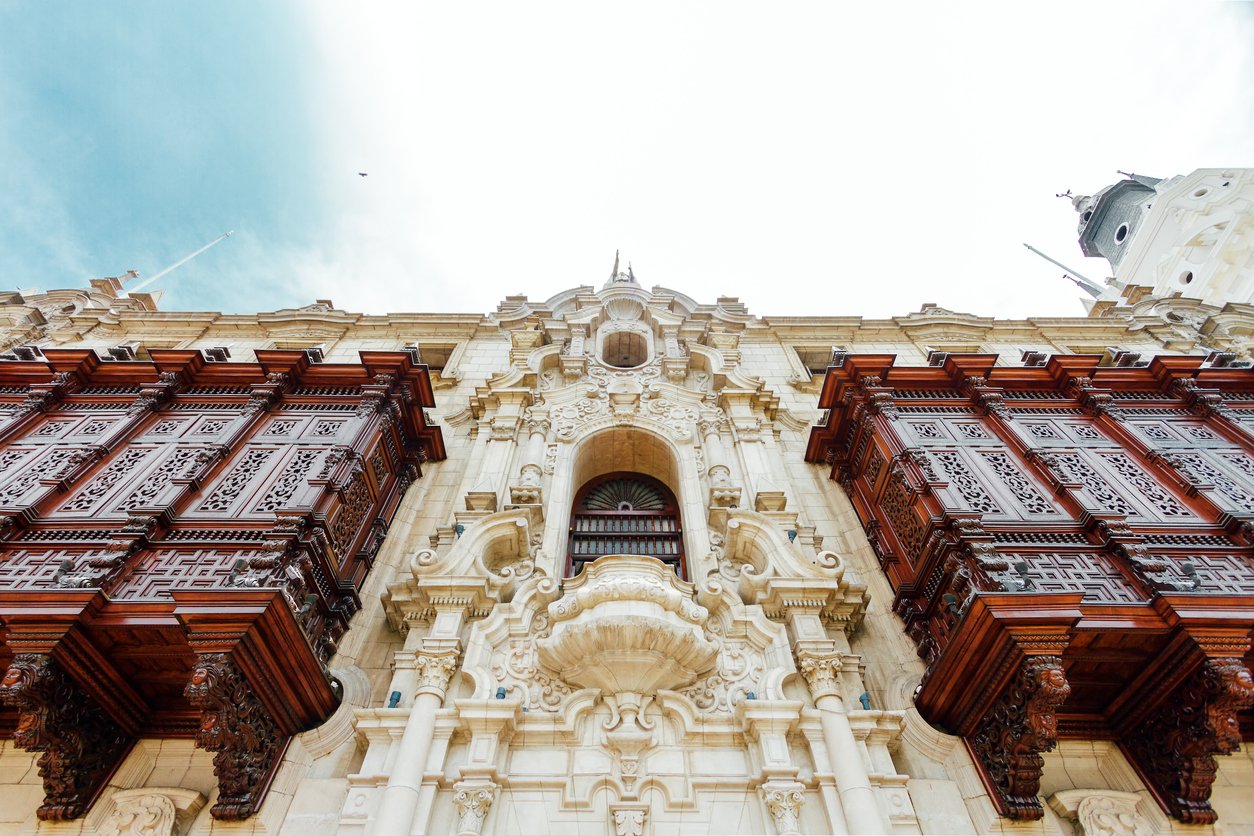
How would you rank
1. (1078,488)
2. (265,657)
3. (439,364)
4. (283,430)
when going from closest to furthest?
(265,657)
(1078,488)
(283,430)
(439,364)

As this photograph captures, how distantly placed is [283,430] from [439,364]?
804 cm

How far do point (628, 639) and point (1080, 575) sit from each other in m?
5.08

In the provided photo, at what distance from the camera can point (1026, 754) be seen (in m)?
6.53

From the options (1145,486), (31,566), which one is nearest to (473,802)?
(31,566)

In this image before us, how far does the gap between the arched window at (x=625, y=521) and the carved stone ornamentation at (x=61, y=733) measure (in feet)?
18.7

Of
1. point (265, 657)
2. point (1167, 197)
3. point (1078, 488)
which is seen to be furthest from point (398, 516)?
point (1167, 197)

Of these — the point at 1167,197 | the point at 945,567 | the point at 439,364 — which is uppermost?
the point at 1167,197

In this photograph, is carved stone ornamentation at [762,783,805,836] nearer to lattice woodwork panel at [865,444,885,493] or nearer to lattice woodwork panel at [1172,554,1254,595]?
lattice woodwork panel at [1172,554,1254,595]

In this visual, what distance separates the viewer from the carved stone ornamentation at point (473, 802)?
614cm

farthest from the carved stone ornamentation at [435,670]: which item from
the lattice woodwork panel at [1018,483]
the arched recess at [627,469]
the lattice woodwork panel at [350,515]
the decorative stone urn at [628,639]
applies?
the lattice woodwork panel at [1018,483]

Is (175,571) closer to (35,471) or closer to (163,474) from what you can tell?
(163,474)

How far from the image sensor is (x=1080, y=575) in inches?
292

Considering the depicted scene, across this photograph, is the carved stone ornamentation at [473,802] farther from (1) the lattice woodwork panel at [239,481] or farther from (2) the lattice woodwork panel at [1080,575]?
(2) the lattice woodwork panel at [1080,575]

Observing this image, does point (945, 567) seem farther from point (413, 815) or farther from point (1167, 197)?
point (1167, 197)
